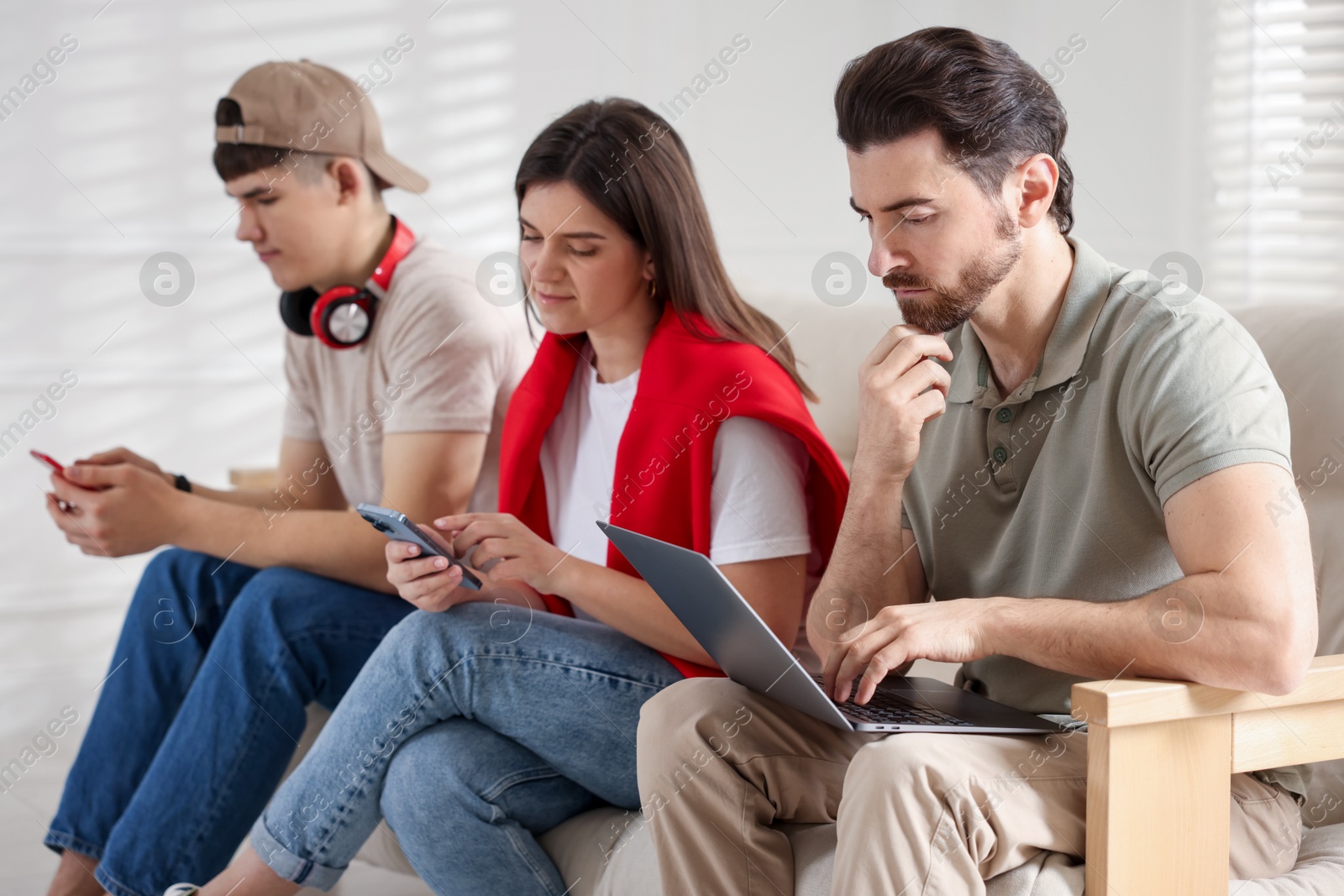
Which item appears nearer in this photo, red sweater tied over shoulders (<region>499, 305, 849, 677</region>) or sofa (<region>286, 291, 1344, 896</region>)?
sofa (<region>286, 291, 1344, 896</region>)

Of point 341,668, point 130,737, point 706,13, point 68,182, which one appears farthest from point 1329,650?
point 68,182

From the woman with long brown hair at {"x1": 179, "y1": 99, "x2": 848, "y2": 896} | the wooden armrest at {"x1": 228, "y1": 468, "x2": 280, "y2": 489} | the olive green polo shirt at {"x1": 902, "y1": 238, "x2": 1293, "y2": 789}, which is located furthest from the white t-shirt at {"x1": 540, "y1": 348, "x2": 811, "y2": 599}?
the wooden armrest at {"x1": 228, "y1": 468, "x2": 280, "y2": 489}

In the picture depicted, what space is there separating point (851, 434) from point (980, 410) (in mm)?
487

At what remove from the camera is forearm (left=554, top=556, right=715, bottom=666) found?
133 cm

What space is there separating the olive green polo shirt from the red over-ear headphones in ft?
2.77

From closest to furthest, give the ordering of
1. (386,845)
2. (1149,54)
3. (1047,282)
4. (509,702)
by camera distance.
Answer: (1047,282), (509,702), (386,845), (1149,54)

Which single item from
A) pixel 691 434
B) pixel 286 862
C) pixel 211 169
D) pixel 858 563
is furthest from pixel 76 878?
pixel 211 169

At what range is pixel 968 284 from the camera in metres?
1.17

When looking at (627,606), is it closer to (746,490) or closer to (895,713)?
(746,490)

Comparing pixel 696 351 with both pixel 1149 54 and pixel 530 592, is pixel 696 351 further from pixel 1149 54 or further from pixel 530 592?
pixel 1149 54

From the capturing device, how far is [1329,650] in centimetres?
126

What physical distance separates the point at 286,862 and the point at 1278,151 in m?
2.08

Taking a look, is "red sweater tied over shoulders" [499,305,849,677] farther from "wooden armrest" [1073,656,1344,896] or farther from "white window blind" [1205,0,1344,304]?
"white window blind" [1205,0,1344,304]

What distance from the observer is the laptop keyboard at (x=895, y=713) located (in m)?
1.02
